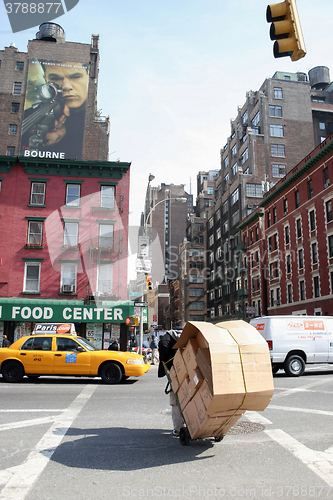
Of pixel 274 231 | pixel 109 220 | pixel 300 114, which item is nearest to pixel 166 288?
pixel 300 114

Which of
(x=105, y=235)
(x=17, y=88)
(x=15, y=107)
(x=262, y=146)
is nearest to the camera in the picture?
(x=105, y=235)

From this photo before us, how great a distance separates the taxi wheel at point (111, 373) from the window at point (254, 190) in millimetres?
48873

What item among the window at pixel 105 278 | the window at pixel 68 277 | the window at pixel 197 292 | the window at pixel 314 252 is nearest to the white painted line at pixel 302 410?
the window at pixel 105 278

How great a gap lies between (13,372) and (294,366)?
34.4ft

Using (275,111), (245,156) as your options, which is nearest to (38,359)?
(245,156)

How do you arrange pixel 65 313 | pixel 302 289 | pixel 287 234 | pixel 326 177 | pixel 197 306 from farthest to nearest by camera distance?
pixel 197 306
pixel 287 234
pixel 302 289
pixel 326 177
pixel 65 313

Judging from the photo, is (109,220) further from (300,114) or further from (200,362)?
(300,114)

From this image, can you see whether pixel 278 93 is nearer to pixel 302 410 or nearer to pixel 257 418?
pixel 302 410

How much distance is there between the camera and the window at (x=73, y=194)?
99.8ft

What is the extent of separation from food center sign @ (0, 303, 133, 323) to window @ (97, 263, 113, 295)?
1342 mm

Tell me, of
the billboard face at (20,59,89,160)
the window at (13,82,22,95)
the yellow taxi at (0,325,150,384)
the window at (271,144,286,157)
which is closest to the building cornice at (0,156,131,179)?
the billboard face at (20,59,89,160)

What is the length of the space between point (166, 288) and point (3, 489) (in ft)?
459

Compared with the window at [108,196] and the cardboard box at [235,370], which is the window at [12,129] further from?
the cardboard box at [235,370]

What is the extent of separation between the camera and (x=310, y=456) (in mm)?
5320
